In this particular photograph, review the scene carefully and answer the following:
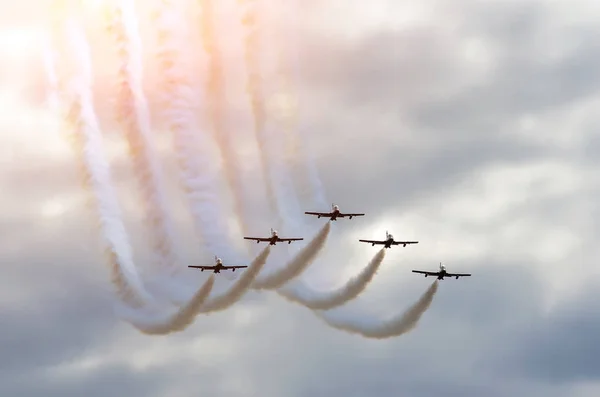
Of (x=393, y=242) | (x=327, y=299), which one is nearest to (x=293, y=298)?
(x=327, y=299)

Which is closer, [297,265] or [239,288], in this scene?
[297,265]

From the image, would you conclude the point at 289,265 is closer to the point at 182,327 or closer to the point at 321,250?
the point at 321,250

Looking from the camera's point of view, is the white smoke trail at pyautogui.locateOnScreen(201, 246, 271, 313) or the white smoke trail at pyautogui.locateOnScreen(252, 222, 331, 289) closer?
the white smoke trail at pyautogui.locateOnScreen(252, 222, 331, 289)

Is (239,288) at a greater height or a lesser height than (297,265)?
lesser

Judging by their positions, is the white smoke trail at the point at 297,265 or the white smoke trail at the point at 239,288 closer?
the white smoke trail at the point at 297,265

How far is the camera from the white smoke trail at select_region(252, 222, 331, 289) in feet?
356

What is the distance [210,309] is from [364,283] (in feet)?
45.8

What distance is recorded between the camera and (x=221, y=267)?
11231 cm

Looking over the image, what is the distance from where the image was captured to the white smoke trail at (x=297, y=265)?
10863 centimetres

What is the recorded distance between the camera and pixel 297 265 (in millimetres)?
110000

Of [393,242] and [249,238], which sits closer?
[249,238]

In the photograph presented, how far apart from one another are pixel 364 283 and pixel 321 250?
6.89 meters

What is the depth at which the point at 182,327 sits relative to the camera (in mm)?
110875

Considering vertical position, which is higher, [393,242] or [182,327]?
[393,242]
